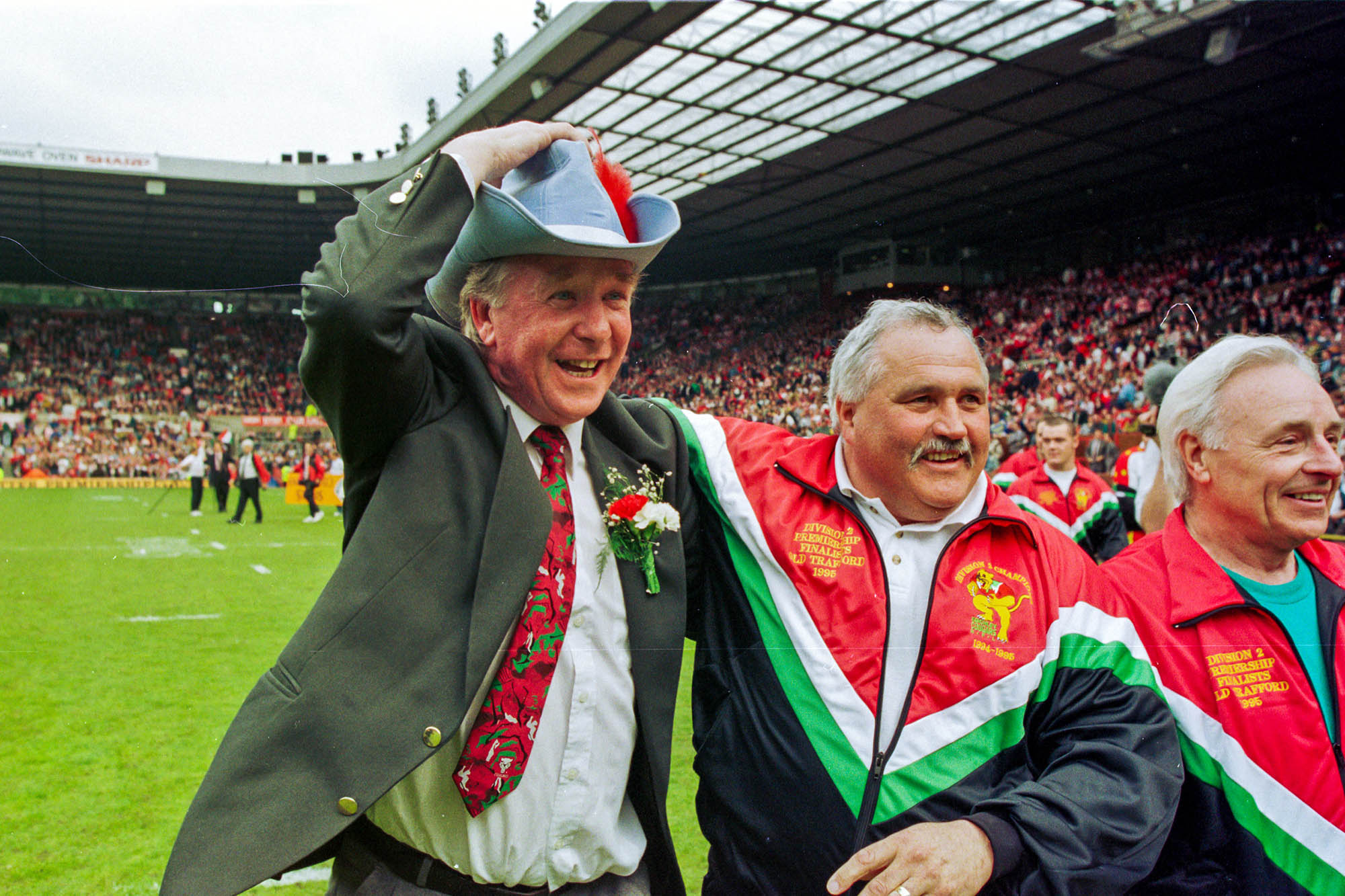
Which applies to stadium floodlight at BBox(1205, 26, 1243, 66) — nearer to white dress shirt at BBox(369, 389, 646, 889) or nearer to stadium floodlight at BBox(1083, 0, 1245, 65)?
stadium floodlight at BBox(1083, 0, 1245, 65)

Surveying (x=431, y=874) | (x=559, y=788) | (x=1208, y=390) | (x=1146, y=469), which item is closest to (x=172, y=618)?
(x=431, y=874)

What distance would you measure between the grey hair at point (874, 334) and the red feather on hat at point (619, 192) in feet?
1.92

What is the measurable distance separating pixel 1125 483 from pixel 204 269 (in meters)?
5.71

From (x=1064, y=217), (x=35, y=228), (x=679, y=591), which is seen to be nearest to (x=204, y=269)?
(x=35, y=228)

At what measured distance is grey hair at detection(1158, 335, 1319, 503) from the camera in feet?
6.14

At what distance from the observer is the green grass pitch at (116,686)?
2967 mm

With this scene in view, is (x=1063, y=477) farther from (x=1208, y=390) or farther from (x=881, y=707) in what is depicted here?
(x=881, y=707)

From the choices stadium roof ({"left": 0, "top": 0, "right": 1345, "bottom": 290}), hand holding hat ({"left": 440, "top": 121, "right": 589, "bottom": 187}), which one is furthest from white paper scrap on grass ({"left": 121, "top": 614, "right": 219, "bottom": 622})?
hand holding hat ({"left": 440, "top": 121, "right": 589, "bottom": 187})

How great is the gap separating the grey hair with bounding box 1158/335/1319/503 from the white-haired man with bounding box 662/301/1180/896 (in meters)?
0.42

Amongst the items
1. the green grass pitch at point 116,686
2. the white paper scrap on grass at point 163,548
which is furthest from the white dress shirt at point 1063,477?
the white paper scrap on grass at point 163,548

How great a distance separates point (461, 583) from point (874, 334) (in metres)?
1.05

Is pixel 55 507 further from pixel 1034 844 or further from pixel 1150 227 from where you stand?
pixel 1150 227

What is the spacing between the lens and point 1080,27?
598 cm

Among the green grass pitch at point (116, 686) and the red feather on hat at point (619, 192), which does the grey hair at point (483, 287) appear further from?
the green grass pitch at point (116, 686)
